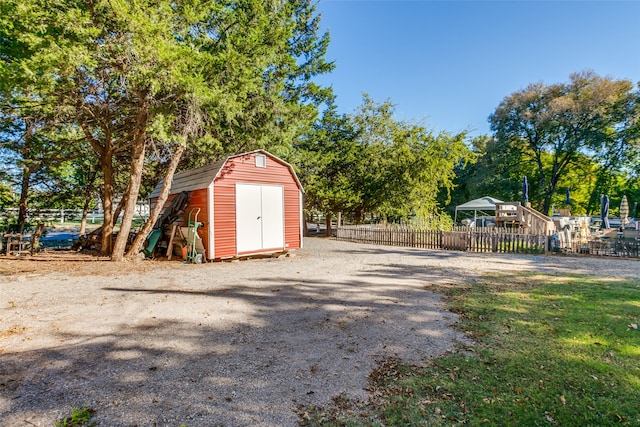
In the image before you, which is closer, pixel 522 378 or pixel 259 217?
pixel 522 378

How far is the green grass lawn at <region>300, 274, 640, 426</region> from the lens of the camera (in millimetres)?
2475

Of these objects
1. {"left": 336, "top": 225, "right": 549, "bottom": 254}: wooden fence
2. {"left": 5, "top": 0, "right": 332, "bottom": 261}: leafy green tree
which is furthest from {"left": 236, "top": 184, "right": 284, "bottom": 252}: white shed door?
{"left": 336, "top": 225, "right": 549, "bottom": 254}: wooden fence

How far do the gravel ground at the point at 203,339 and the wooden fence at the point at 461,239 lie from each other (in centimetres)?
339

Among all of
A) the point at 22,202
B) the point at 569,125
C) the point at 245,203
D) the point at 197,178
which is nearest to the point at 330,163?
the point at 245,203

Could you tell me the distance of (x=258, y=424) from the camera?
2365 millimetres

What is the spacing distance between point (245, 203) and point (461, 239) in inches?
353

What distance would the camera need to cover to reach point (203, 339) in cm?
402

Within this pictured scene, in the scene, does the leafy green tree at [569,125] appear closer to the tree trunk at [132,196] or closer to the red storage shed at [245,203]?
the red storage shed at [245,203]

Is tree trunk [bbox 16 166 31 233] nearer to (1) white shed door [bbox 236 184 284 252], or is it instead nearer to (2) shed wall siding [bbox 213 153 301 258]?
(2) shed wall siding [bbox 213 153 301 258]

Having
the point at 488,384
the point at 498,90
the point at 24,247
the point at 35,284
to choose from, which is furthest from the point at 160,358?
the point at 498,90

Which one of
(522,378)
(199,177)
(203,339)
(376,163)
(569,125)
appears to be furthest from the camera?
(569,125)

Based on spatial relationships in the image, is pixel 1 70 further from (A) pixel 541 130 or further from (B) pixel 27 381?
(A) pixel 541 130

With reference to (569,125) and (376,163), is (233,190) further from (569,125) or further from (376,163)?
(569,125)

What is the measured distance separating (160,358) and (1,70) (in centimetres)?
758
